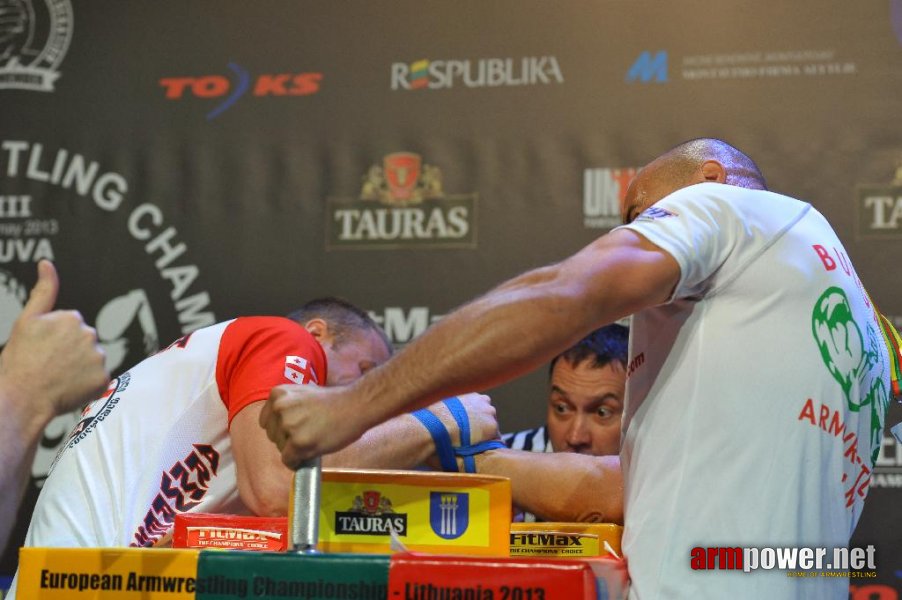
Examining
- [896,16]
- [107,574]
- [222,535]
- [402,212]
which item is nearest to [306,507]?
[107,574]

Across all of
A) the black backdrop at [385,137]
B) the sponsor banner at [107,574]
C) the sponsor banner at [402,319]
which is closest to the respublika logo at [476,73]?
the black backdrop at [385,137]

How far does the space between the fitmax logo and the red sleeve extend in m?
1.45

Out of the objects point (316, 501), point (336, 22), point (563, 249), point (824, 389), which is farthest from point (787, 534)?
point (336, 22)

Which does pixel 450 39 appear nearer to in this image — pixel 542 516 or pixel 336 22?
pixel 336 22

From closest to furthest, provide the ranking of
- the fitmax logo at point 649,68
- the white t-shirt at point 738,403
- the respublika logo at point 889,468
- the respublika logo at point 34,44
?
the white t-shirt at point 738,403 < the respublika logo at point 889,468 < the fitmax logo at point 649,68 < the respublika logo at point 34,44

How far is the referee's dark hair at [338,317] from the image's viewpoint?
8.05 feet

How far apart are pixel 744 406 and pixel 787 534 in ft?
0.52

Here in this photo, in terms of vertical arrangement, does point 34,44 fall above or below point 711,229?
above

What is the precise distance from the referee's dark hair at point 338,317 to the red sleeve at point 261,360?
1.50 ft

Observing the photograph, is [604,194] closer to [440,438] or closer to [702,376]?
[440,438]

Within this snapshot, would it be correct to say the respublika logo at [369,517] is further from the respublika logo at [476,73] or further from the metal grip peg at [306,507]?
the respublika logo at [476,73]

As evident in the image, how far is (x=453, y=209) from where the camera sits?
3.06 m

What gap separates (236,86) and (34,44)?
0.66 metres

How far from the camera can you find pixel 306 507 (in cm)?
112
